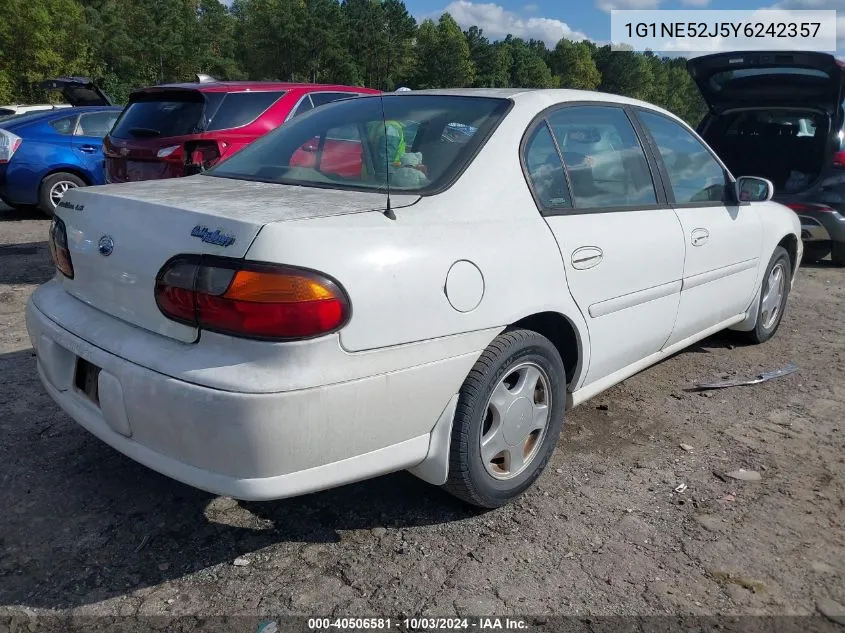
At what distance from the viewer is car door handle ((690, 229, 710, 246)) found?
361 centimetres

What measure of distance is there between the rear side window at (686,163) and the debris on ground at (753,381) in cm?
106

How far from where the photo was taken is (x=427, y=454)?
2379 millimetres

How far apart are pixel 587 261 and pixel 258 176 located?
1.40 meters

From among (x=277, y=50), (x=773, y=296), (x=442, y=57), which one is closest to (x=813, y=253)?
(x=773, y=296)

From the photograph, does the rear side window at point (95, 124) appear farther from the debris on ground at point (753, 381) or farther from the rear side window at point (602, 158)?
the debris on ground at point (753, 381)

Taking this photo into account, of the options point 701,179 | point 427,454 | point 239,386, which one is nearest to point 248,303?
point 239,386

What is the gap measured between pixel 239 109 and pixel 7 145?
14.0ft

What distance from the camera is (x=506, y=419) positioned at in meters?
2.66

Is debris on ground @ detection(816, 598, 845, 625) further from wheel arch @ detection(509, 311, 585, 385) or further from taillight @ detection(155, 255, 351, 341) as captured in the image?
taillight @ detection(155, 255, 351, 341)

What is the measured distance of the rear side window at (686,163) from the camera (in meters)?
3.68

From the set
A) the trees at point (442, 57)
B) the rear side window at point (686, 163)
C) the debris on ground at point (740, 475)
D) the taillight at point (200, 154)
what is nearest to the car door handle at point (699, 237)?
the rear side window at point (686, 163)

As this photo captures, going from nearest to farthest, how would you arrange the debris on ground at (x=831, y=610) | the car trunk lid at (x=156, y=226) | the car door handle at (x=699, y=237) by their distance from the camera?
the car trunk lid at (x=156, y=226), the debris on ground at (x=831, y=610), the car door handle at (x=699, y=237)

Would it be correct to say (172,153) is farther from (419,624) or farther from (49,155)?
(419,624)

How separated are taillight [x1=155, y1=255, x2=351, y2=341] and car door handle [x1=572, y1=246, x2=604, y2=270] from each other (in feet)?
3.73
